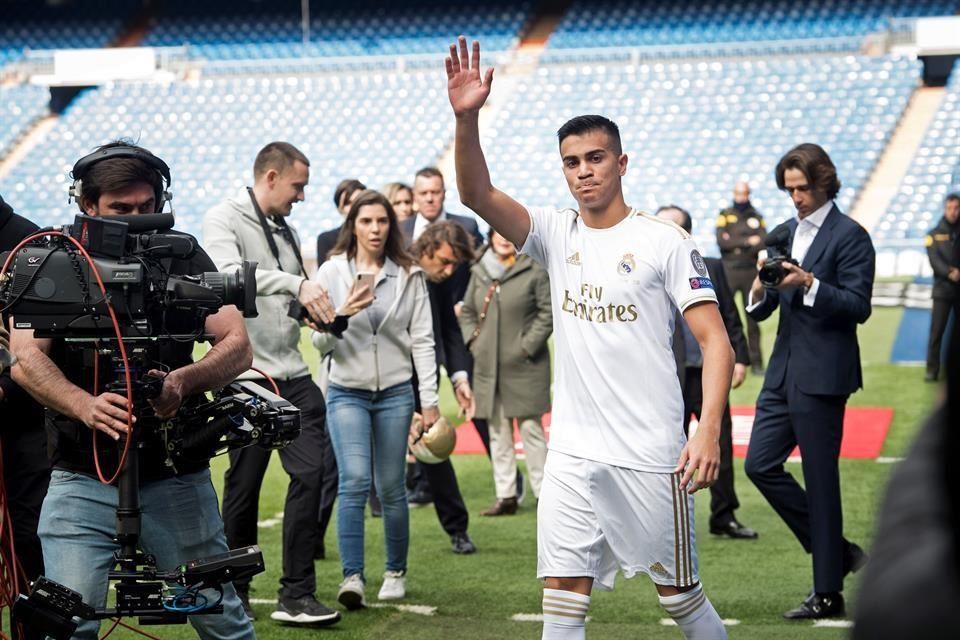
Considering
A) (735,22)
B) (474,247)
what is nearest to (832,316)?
(474,247)

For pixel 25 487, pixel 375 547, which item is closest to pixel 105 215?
pixel 25 487

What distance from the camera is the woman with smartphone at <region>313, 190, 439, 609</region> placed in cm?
614

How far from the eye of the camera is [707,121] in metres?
28.5

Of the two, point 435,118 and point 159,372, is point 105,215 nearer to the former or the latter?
point 159,372

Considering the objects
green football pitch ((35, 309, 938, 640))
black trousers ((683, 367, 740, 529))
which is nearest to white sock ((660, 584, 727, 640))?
green football pitch ((35, 309, 938, 640))

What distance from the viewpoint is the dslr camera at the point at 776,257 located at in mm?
5629

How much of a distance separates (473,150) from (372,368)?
2383mm

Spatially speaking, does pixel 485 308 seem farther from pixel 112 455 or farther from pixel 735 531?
pixel 112 455

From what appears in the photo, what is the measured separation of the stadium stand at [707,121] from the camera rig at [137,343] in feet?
72.8

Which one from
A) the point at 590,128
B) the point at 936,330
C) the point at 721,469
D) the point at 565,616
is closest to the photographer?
the point at 565,616

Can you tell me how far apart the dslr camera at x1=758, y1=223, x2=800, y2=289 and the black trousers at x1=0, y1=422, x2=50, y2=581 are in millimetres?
3051

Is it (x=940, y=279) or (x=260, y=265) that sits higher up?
(x=940, y=279)

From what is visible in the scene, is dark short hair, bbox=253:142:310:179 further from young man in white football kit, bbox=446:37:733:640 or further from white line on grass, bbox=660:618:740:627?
white line on grass, bbox=660:618:740:627

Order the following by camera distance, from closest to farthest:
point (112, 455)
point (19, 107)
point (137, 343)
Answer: point (137, 343) → point (112, 455) → point (19, 107)
